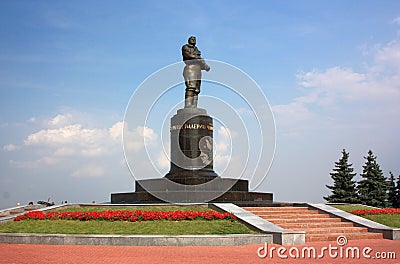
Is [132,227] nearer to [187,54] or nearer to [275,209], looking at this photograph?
[275,209]

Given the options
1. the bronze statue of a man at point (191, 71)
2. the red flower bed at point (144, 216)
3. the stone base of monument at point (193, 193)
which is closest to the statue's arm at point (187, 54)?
the bronze statue of a man at point (191, 71)

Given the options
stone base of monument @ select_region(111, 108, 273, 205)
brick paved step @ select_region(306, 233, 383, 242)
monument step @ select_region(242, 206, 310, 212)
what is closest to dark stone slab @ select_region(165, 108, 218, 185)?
stone base of monument @ select_region(111, 108, 273, 205)

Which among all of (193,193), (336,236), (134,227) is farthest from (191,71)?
(336,236)

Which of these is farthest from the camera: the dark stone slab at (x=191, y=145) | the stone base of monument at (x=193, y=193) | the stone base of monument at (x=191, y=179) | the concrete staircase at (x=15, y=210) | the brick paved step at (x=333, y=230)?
the dark stone slab at (x=191, y=145)

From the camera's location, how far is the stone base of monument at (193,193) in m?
16.8

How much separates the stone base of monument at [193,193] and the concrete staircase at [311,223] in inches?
75.4

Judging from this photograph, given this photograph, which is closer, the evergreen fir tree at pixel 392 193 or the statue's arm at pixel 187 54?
the statue's arm at pixel 187 54

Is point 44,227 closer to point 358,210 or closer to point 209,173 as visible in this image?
point 209,173

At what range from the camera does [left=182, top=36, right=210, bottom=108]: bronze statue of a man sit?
20.1m

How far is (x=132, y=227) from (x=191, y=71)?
10086 millimetres

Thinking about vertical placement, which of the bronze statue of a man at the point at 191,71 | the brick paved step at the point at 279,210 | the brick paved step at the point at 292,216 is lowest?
the brick paved step at the point at 292,216

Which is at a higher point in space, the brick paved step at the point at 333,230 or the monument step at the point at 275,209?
the monument step at the point at 275,209

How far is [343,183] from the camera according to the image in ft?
82.3

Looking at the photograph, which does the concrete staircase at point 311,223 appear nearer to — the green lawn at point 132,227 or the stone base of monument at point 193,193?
the green lawn at point 132,227
